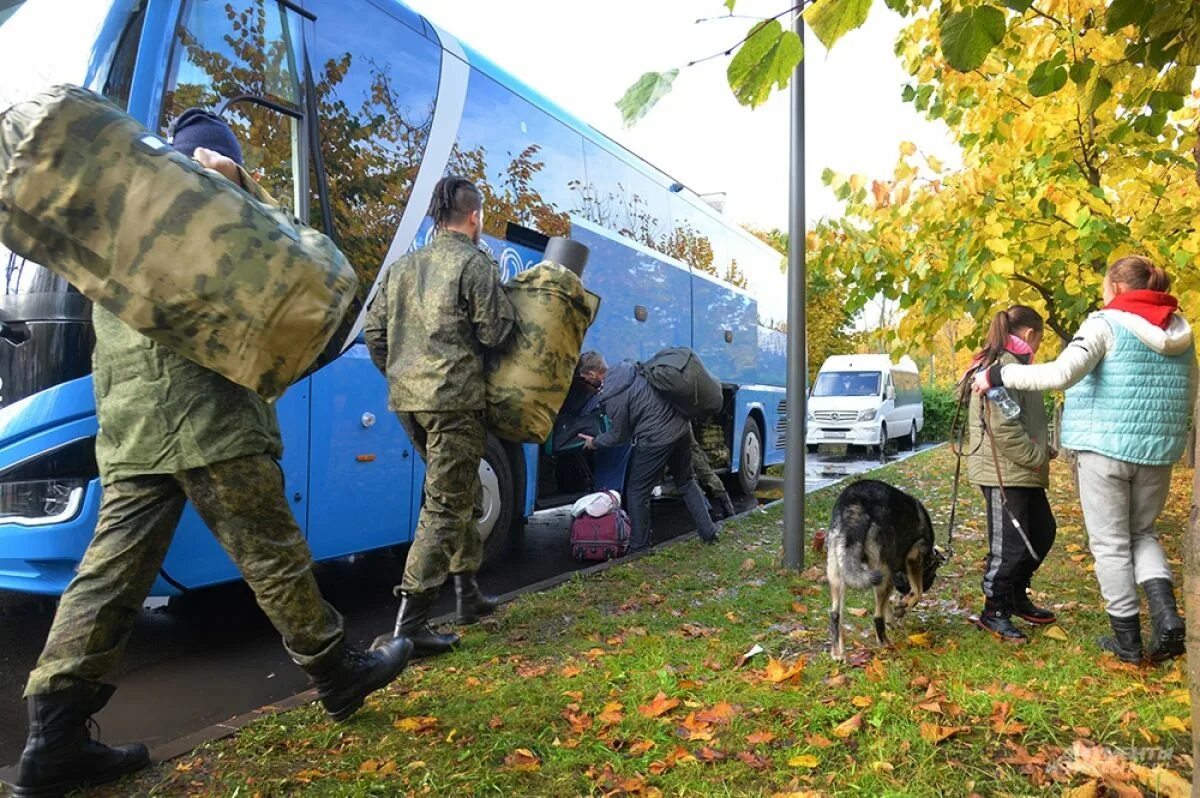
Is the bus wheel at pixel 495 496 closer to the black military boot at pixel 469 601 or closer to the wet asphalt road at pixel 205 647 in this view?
the wet asphalt road at pixel 205 647

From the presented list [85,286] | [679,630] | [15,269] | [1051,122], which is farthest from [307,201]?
[1051,122]

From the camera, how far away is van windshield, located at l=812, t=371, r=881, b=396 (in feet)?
71.5

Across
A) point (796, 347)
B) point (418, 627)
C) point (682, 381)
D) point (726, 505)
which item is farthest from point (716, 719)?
point (726, 505)

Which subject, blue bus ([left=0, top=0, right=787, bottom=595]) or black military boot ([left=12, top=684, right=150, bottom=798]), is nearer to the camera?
Answer: black military boot ([left=12, top=684, right=150, bottom=798])

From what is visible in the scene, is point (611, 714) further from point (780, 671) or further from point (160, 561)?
point (160, 561)

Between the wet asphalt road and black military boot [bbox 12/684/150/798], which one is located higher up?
black military boot [bbox 12/684/150/798]

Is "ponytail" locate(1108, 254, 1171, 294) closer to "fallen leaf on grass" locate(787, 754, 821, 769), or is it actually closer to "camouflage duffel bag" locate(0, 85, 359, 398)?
"fallen leaf on grass" locate(787, 754, 821, 769)

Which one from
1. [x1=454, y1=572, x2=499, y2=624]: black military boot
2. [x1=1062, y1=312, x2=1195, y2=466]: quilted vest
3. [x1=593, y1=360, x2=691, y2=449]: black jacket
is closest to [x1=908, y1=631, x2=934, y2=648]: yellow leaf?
[x1=1062, y1=312, x2=1195, y2=466]: quilted vest

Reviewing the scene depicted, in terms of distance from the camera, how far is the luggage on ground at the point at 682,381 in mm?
6793

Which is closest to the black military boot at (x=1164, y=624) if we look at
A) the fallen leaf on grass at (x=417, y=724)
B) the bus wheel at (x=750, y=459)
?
the fallen leaf on grass at (x=417, y=724)

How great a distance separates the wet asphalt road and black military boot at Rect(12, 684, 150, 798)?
338mm

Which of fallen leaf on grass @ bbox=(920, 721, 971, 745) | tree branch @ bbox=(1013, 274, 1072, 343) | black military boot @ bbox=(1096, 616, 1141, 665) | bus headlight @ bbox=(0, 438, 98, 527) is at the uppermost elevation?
tree branch @ bbox=(1013, 274, 1072, 343)

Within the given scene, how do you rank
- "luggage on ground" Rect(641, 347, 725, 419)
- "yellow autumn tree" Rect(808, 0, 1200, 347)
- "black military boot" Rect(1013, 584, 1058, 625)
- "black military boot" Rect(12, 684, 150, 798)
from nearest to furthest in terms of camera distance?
"black military boot" Rect(12, 684, 150, 798), "black military boot" Rect(1013, 584, 1058, 625), "yellow autumn tree" Rect(808, 0, 1200, 347), "luggage on ground" Rect(641, 347, 725, 419)

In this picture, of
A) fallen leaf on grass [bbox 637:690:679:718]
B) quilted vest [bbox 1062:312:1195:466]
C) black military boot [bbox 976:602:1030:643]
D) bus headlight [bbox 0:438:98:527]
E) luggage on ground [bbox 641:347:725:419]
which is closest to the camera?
fallen leaf on grass [bbox 637:690:679:718]
